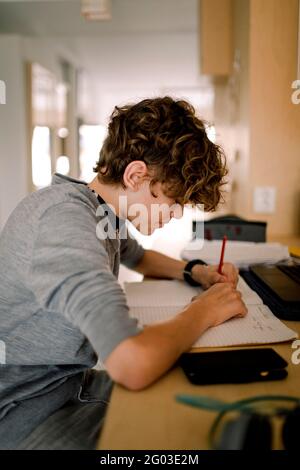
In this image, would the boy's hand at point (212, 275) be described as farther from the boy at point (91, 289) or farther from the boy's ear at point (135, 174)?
the boy's ear at point (135, 174)

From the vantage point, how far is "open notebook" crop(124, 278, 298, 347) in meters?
0.76

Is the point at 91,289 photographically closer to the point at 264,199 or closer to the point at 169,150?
the point at 169,150

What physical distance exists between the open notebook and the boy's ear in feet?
0.85

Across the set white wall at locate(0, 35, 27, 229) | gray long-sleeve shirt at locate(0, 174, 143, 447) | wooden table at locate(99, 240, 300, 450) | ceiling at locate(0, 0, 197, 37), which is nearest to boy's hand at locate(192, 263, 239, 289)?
gray long-sleeve shirt at locate(0, 174, 143, 447)

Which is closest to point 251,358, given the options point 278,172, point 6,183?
point 278,172

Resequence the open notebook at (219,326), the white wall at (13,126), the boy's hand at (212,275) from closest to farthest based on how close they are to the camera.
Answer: the open notebook at (219,326) → the boy's hand at (212,275) → the white wall at (13,126)

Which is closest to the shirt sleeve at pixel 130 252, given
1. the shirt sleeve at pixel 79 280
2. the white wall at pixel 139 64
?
the shirt sleeve at pixel 79 280

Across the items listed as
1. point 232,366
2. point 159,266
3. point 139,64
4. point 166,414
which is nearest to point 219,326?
point 232,366

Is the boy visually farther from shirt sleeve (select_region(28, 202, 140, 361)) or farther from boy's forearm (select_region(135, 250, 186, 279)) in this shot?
boy's forearm (select_region(135, 250, 186, 279))

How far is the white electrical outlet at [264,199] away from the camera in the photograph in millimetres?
1846

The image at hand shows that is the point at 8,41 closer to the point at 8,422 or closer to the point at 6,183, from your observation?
the point at 6,183

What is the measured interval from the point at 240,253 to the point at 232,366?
2.43ft

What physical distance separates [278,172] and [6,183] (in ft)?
11.4

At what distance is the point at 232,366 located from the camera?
2.07 feet
